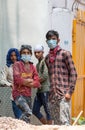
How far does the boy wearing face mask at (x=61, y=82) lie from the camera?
6.87 meters

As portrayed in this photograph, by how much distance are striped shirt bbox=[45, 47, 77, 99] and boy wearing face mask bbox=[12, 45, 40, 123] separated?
0.92 m

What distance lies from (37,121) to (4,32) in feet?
6.12

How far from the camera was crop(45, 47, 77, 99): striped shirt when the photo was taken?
22.8ft

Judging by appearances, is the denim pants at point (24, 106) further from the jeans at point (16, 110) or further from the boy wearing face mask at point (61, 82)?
the boy wearing face mask at point (61, 82)

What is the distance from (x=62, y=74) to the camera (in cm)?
700

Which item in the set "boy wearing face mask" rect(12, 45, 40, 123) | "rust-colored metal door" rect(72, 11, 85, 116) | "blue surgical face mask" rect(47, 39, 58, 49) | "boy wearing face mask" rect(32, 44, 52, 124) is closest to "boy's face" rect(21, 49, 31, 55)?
"boy wearing face mask" rect(12, 45, 40, 123)

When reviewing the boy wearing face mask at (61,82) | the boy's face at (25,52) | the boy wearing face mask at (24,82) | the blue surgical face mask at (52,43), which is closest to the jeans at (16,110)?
the boy wearing face mask at (24,82)

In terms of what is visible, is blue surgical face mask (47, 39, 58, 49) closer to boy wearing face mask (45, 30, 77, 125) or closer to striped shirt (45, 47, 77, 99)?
boy wearing face mask (45, 30, 77, 125)

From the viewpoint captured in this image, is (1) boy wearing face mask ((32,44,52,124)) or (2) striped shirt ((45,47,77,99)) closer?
(2) striped shirt ((45,47,77,99))

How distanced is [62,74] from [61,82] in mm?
110

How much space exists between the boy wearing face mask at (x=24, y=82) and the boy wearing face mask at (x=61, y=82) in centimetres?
87

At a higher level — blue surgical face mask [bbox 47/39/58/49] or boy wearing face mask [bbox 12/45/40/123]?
blue surgical face mask [bbox 47/39/58/49]

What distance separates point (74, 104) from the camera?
36.1ft

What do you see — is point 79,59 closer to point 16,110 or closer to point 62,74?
point 16,110
